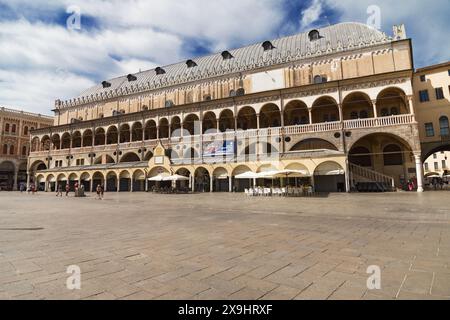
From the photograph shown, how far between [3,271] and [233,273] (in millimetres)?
3668

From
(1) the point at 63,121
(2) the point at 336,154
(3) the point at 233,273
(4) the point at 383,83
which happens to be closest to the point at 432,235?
(3) the point at 233,273

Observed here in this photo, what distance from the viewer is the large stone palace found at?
27656mm

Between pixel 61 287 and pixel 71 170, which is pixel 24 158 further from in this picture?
pixel 61 287

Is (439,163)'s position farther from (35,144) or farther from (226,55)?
(35,144)

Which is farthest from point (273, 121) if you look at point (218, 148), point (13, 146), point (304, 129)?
point (13, 146)

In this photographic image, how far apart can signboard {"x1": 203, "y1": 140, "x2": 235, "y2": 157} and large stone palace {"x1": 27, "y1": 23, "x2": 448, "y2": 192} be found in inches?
5.6

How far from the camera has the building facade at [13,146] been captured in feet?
184

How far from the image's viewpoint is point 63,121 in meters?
55.2

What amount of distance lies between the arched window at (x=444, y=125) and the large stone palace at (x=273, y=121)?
4764 millimetres

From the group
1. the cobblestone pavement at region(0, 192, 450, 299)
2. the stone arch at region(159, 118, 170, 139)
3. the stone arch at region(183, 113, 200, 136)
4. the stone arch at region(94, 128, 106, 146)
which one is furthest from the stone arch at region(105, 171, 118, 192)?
the cobblestone pavement at region(0, 192, 450, 299)

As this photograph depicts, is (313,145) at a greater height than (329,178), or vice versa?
(313,145)

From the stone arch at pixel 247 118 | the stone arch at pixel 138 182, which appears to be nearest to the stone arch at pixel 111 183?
the stone arch at pixel 138 182

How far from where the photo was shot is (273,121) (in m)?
35.8

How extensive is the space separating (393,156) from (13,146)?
73.5m
